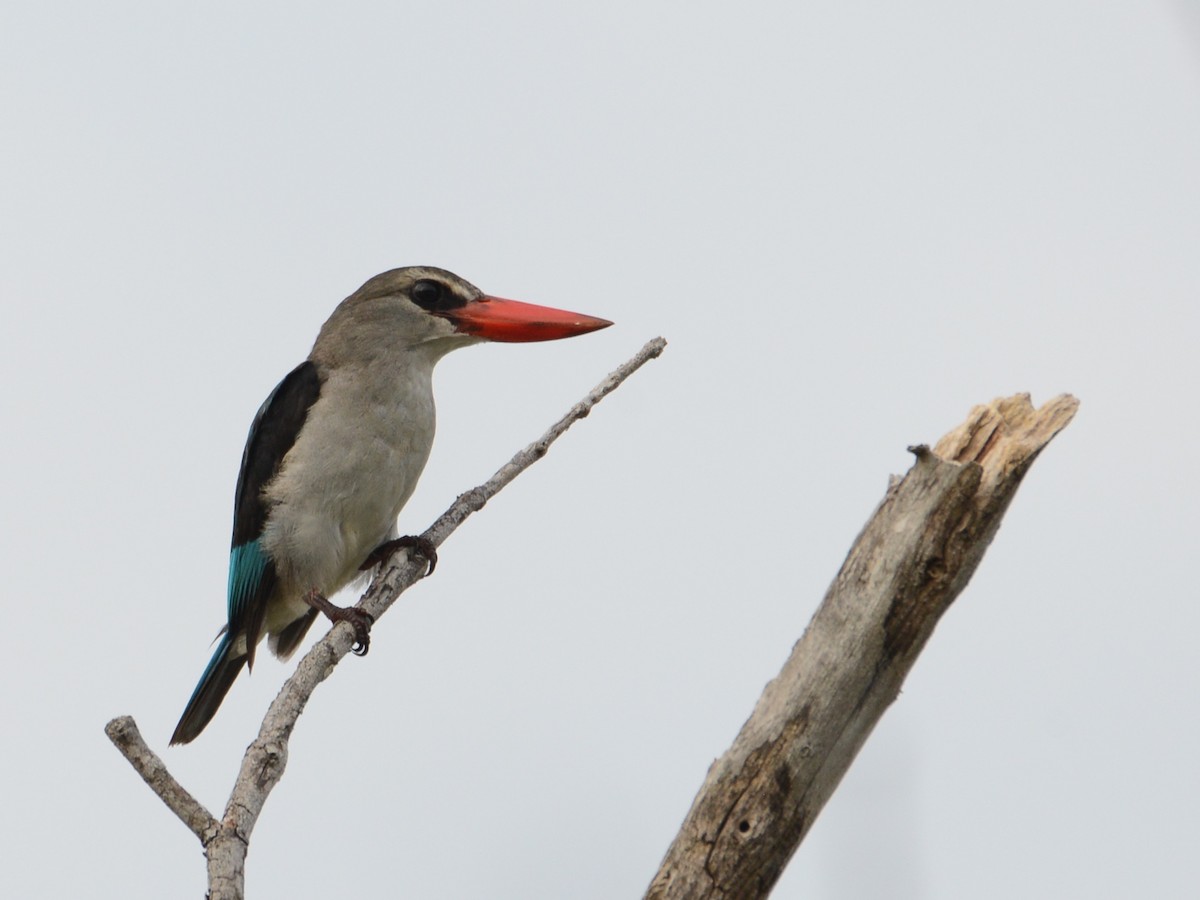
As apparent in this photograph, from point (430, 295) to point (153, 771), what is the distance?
308 centimetres

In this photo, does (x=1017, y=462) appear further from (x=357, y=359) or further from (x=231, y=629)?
(x=231, y=629)

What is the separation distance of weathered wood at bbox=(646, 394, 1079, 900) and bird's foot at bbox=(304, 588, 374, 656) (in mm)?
1631

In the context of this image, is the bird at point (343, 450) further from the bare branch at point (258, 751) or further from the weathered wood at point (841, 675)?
the weathered wood at point (841, 675)

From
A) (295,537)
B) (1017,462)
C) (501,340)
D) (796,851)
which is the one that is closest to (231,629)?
(295,537)

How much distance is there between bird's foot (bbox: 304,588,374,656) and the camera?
4466mm

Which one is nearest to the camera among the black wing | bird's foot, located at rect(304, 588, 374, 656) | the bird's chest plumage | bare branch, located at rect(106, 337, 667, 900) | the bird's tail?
bare branch, located at rect(106, 337, 667, 900)

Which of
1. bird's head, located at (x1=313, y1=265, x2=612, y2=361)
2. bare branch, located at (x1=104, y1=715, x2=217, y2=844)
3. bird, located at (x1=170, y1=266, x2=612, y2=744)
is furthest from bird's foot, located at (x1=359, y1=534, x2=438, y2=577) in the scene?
bare branch, located at (x1=104, y1=715, x2=217, y2=844)

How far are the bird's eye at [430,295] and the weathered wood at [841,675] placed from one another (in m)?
2.99

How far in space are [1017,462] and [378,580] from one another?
2.47 m

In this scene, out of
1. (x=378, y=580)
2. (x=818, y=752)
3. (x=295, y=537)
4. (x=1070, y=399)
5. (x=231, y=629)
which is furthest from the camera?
(x=231, y=629)

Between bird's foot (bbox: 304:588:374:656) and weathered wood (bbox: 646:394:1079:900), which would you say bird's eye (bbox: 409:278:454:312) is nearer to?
bird's foot (bbox: 304:588:374:656)

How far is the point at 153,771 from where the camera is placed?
2826 mm

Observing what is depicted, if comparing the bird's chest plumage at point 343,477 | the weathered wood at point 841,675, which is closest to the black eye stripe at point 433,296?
the bird's chest plumage at point 343,477

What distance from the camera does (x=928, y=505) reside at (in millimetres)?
2939
